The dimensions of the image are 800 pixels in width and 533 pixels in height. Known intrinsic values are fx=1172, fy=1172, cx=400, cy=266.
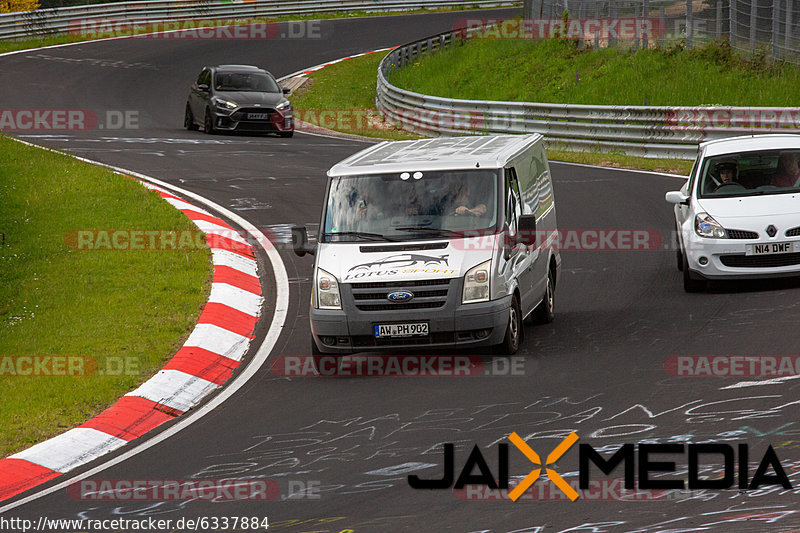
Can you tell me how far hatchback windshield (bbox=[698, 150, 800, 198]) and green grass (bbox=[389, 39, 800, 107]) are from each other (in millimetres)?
14011

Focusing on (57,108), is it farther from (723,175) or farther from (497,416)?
(497,416)

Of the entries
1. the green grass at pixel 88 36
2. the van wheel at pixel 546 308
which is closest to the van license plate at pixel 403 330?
the van wheel at pixel 546 308

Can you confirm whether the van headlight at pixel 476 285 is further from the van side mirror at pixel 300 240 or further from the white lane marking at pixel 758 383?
the white lane marking at pixel 758 383

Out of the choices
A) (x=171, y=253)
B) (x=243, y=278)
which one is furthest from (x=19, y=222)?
(x=243, y=278)

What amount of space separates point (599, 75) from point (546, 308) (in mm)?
21917

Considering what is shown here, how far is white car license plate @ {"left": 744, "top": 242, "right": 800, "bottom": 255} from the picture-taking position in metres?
12.5

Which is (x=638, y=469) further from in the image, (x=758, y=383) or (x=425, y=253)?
(x=425, y=253)

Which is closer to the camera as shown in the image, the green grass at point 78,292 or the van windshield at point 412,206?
the green grass at point 78,292

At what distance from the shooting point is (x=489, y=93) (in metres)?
35.4

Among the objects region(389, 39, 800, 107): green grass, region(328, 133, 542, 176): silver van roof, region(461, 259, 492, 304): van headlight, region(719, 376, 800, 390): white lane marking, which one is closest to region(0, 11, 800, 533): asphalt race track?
region(719, 376, 800, 390): white lane marking

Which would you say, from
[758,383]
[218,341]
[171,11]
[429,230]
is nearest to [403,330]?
[429,230]

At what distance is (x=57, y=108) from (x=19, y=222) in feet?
54.8

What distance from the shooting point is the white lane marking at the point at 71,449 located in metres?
8.47

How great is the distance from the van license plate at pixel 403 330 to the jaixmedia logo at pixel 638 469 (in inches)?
97.3
